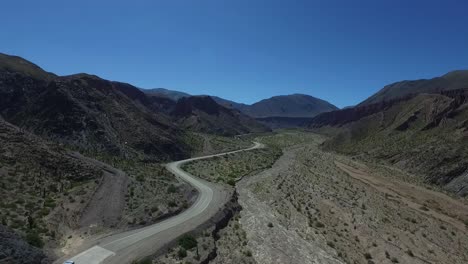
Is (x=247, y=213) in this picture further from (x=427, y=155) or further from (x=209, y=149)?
(x=209, y=149)

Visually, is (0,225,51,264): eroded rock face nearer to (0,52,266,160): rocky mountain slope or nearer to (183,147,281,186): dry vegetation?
(183,147,281,186): dry vegetation

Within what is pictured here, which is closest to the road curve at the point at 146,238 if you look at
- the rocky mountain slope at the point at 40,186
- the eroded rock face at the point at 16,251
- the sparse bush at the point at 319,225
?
the eroded rock face at the point at 16,251

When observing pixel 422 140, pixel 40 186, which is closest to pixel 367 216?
pixel 40 186

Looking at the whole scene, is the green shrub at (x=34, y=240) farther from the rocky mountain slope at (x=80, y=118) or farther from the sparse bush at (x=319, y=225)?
the rocky mountain slope at (x=80, y=118)

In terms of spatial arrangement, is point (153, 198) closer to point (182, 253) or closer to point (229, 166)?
point (182, 253)

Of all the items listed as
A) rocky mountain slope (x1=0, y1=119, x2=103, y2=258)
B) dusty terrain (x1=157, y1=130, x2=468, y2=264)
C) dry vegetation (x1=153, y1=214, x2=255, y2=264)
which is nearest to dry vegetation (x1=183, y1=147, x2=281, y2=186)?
dusty terrain (x1=157, y1=130, x2=468, y2=264)

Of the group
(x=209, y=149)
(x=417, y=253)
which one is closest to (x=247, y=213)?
(x=417, y=253)

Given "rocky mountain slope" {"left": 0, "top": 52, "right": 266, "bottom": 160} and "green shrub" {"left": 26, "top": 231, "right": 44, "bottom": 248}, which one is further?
"rocky mountain slope" {"left": 0, "top": 52, "right": 266, "bottom": 160}
